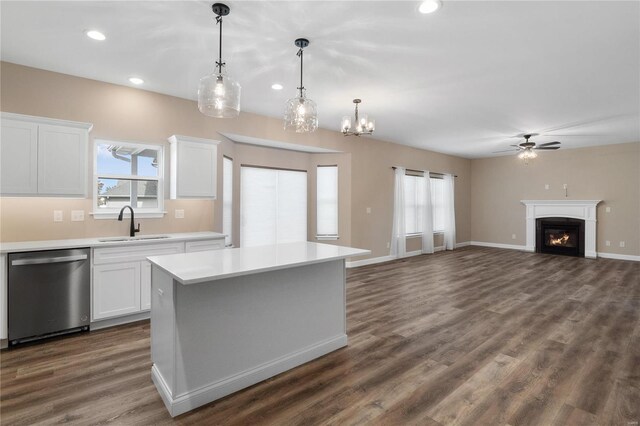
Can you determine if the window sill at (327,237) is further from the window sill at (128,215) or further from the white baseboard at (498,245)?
the white baseboard at (498,245)

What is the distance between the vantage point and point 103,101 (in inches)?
151

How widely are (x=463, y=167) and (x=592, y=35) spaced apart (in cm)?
731

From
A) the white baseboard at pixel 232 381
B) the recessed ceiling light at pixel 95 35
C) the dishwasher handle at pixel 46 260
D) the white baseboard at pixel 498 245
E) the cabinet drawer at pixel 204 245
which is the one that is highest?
the recessed ceiling light at pixel 95 35

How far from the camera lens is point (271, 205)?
6180 mm

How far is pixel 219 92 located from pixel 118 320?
2840 mm

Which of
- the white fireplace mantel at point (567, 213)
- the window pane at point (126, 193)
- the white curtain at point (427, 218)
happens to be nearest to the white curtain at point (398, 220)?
the white curtain at point (427, 218)

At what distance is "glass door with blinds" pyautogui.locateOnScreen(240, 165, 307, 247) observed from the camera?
5832 millimetres

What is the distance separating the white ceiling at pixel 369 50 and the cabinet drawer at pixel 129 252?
199cm

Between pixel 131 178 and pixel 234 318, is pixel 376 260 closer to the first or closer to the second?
pixel 131 178

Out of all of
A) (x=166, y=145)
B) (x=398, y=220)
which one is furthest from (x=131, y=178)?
(x=398, y=220)

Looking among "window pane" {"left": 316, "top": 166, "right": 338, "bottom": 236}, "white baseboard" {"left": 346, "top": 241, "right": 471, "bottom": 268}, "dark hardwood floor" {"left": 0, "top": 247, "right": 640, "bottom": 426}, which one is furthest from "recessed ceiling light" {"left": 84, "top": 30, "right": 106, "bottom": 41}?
"white baseboard" {"left": 346, "top": 241, "right": 471, "bottom": 268}

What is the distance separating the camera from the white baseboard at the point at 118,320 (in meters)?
3.38

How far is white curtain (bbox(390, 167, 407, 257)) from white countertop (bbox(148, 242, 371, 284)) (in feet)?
15.3

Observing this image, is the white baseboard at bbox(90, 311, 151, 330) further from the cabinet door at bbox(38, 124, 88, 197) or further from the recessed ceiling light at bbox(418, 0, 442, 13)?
the recessed ceiling light at bbox(418, 0, 442, 13)
